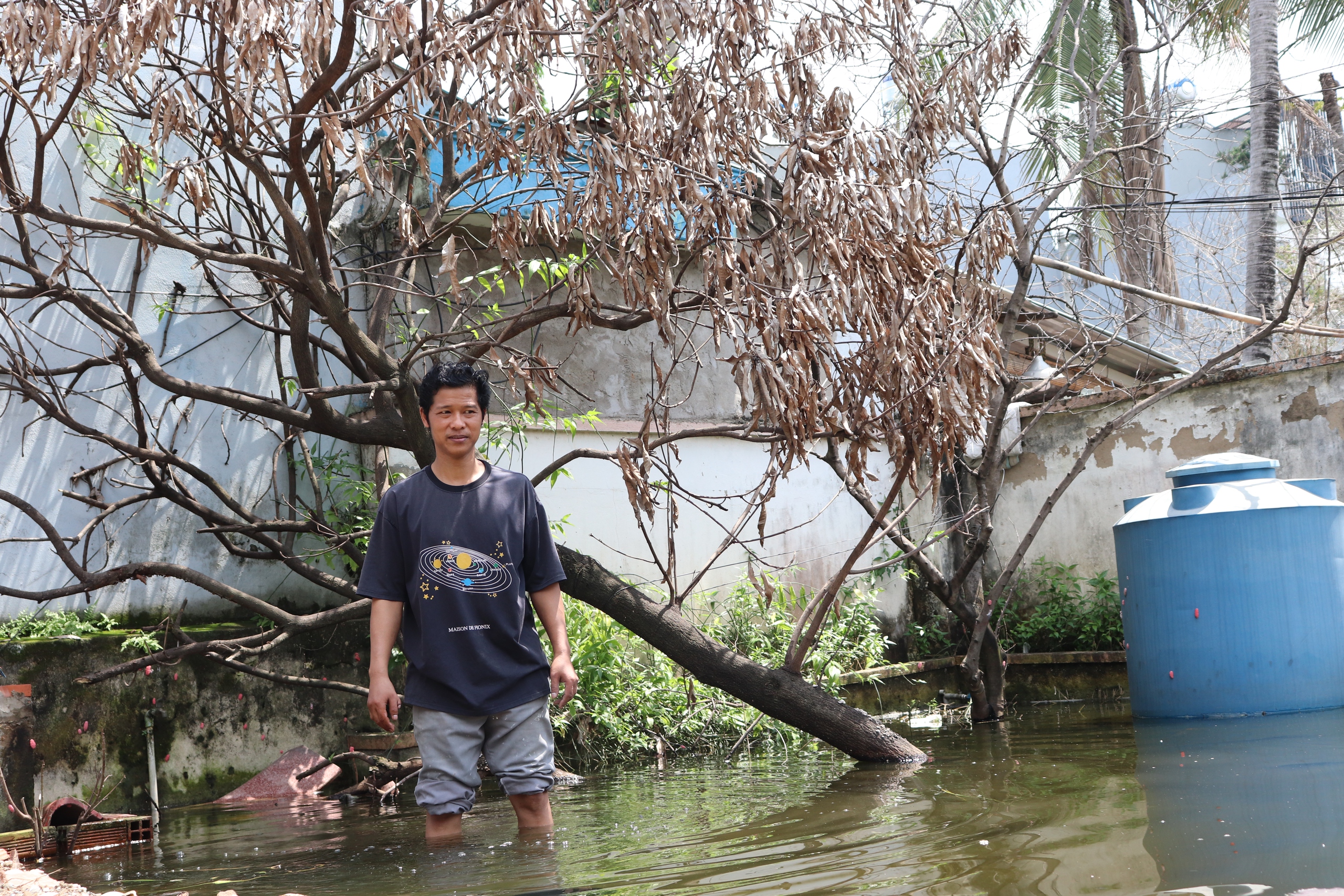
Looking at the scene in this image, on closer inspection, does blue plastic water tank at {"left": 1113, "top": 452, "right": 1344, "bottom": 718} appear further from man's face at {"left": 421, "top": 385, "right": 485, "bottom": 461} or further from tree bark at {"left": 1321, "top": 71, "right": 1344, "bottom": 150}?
tree bark at {"left": 1321, "top": 71, "right": 1344, "bottom": 150}

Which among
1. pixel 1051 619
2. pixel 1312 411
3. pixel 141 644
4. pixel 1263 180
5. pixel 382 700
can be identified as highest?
pixel 1263 180

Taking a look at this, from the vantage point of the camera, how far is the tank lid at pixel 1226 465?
6.01 metres

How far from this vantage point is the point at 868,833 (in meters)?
3.11

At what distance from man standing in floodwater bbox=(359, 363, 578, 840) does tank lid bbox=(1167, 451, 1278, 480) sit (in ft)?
14.1

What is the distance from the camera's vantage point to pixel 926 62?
686cm

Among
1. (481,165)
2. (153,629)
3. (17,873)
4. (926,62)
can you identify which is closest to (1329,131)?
(926,62)

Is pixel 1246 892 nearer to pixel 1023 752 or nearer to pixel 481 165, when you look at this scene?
pixel 1023 752

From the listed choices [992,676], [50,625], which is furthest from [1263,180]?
[50,625]

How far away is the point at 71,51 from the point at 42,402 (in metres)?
2.23

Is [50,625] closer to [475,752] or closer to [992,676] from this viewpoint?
[475,752]

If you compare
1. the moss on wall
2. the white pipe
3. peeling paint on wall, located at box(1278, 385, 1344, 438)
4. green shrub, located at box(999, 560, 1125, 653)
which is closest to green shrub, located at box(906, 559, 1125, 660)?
green shrub, located at box(999, 560, 1125, 653)

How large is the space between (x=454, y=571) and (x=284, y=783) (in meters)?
2.99

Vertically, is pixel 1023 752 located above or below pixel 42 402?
below

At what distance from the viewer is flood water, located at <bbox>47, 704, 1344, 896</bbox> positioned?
96.1 inches
